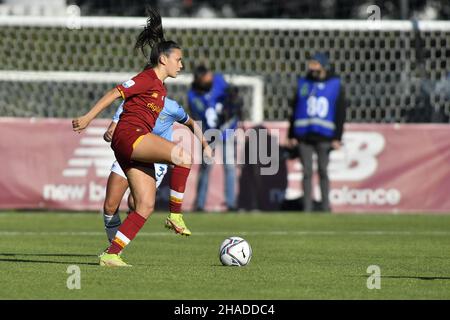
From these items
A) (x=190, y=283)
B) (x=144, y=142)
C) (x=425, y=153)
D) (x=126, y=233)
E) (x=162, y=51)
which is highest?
(x=425, y=153)

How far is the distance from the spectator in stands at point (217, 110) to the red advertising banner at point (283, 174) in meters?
0.28

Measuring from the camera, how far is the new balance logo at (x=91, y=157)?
19.0m

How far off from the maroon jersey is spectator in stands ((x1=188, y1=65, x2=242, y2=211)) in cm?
866

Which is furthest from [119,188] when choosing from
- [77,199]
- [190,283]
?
[77,199]

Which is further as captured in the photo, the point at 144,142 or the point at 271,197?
the point at 271,197

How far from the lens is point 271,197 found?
64.0 feet

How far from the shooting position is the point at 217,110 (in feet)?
63.2

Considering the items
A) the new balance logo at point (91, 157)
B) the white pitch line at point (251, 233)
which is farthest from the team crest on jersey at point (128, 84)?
the new balance logo at point (91, 157)

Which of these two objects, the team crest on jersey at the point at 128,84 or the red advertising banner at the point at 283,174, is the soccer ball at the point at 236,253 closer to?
the team crest on jersey at the point at 128,84

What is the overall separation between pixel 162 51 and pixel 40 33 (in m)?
11.4

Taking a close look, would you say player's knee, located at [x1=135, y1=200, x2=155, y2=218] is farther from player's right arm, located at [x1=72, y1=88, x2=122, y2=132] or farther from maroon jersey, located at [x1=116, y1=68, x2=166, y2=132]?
player's right arm, located at [x1=72, y1=88, x2=122, y2=132]

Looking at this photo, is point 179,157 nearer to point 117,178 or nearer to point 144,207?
point 144,207

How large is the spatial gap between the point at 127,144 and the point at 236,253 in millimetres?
1472

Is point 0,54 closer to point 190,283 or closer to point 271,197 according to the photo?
point 271,197
